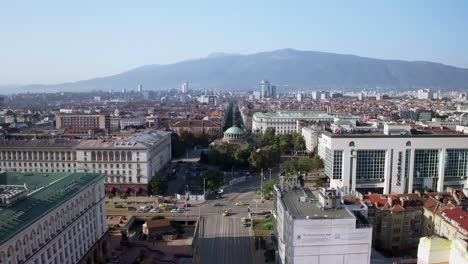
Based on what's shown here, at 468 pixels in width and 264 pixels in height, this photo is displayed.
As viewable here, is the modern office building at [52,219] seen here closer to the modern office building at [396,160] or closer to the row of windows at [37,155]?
the row of windows at [37,155]

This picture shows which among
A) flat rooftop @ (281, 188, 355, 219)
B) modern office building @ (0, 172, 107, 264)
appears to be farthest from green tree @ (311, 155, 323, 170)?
modern office building @ (0, 172, 107, 264)

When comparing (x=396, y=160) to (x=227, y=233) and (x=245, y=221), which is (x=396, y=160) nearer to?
(x=245, y=221)

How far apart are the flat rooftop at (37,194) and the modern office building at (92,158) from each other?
71.4 feet

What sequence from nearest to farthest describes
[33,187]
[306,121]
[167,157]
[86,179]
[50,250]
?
1. [50,250]
2. [33,187]
3. [86,179]
4. [167,157]
5. [306,121]

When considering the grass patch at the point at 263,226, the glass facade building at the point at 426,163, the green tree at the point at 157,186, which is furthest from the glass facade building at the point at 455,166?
the green tree at the point at 157,186

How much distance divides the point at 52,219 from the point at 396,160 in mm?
51864

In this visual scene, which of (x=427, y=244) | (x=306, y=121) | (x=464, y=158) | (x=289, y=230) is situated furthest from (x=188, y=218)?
(x=306, y=121)

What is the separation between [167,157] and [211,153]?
10.1 m

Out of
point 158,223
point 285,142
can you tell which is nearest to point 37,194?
point 158,223

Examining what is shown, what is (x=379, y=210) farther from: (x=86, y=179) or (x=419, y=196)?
(x=86, y=179)

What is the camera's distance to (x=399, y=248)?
46531mm

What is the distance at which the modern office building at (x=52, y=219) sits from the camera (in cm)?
3106

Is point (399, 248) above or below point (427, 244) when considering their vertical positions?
below

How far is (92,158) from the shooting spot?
69500mm
